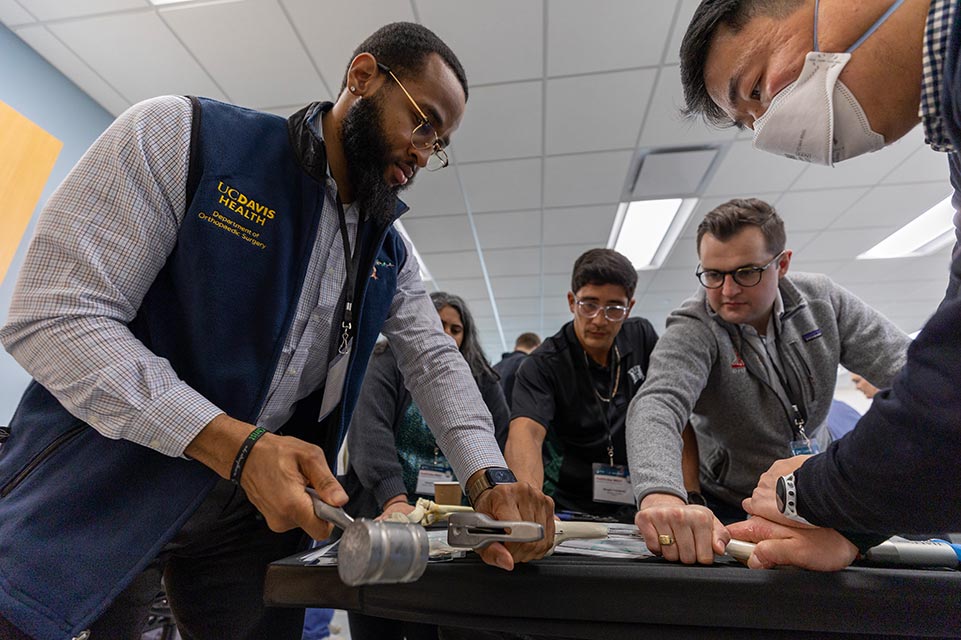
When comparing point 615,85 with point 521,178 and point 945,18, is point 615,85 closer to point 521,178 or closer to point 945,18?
point 521,178

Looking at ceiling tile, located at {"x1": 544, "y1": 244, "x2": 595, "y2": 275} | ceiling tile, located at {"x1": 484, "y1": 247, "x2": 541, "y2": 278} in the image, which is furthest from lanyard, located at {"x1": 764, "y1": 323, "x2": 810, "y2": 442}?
ceiling tile, located at {"x1": 484, "y1": 247, "x2": 541, "y2": 278}

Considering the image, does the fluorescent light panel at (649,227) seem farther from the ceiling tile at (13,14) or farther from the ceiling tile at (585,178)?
the ceiling tile at (13,14)

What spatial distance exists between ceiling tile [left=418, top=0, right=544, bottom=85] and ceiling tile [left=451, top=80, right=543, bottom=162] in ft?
0.32

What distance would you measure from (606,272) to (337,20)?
168 centimetres

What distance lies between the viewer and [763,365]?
126 centimetres

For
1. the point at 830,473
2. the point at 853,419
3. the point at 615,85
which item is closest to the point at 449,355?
the point at 830,473

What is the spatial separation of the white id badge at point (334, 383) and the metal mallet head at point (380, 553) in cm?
46

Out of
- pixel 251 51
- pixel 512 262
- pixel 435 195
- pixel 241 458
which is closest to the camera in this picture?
pixel 241 458

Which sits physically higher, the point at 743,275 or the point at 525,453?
the point at 743,275

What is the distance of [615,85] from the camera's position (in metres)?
2.56

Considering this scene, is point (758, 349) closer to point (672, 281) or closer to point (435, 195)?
point (435, 195)

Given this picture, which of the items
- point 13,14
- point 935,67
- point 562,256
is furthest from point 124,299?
point 562,256

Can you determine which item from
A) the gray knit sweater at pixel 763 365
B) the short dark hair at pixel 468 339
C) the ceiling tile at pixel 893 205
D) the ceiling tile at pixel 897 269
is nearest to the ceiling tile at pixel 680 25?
the gray knit sweater at pixel 763 365

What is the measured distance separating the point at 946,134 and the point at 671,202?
3.54 m
